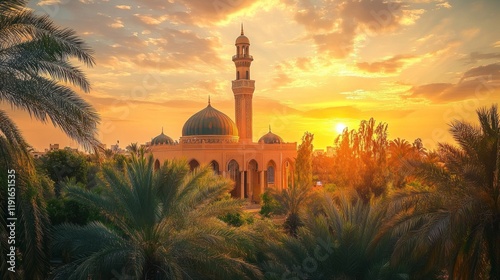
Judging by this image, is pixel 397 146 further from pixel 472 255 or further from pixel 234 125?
pixel 472 255

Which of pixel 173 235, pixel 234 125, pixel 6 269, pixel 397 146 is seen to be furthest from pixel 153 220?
pixel 234 125

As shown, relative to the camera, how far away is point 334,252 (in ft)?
31.7

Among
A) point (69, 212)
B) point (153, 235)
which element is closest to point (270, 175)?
point (69, 212)

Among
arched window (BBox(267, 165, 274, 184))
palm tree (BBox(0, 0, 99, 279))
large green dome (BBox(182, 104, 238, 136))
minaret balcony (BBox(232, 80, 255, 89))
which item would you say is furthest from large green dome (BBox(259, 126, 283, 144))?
palm tree (BBox(0, 0, 99, 279))

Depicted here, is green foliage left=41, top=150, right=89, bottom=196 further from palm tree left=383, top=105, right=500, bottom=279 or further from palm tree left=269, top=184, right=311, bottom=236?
palm tree left=383, top=105, right=500, bottom=279

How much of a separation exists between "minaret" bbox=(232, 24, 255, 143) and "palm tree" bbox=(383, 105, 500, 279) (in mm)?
30007

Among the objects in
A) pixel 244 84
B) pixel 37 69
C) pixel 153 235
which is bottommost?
pixel 153 235

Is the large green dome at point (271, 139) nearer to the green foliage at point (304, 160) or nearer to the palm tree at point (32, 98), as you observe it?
the green foliage at point (304, 160)

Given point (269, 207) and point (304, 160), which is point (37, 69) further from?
point (304, 160)

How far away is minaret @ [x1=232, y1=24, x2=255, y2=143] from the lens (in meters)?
38.8

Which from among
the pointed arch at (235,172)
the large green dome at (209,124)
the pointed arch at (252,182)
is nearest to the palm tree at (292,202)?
the pointed arch at (235,172)

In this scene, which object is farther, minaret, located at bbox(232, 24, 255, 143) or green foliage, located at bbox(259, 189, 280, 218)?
minaret, located at bbox(232, 24, 255, 143)

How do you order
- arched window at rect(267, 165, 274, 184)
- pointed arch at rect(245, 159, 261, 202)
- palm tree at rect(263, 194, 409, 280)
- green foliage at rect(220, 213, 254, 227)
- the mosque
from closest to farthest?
palm tree at rect(263, 194, 409, 280) < green foliage at rect(220, 213, 254, 227) < the mosque < pointed arch at rect(245, 159, 261, 202) < arched window at rect(267, 165, 274, 184)

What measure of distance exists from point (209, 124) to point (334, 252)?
26.1 m
